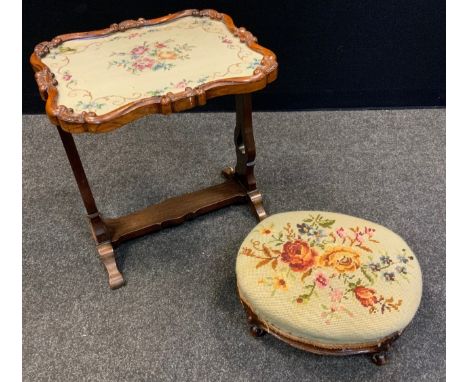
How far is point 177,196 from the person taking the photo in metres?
1.84

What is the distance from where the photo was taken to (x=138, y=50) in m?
1.48

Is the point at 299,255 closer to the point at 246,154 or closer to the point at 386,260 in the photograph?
the point at 386,260

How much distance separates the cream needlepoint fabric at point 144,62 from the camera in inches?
49.7

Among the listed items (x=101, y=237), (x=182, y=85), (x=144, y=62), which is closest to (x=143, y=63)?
(x=144, y=62)

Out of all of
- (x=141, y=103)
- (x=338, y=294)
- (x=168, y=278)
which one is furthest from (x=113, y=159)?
(x=338, y=294)

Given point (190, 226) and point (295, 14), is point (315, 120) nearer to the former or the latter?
point (295, 14)

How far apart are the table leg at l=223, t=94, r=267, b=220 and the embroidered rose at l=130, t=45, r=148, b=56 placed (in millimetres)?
352

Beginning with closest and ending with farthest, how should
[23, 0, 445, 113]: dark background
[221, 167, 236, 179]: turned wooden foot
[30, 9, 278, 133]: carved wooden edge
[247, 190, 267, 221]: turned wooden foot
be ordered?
[30, 9, 278, 133]: carved wooden edge < [247, 190, 267, 221]: turned wooden foot < [221, 167, 236, 179]: turned wooden foot < [23, 0, 445, 113]: dark background

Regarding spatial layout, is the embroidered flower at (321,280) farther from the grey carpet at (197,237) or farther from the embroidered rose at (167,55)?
the embroidered rose at (167,55)

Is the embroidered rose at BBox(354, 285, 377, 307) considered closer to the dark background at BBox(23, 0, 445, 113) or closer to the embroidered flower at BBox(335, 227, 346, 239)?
the embroidered flower at BBox(335, 227, 346, 239)

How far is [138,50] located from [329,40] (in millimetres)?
1109

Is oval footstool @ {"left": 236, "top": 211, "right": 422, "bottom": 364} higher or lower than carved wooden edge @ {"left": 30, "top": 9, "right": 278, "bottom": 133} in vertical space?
lower

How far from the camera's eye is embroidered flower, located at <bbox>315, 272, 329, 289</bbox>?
123 centimetres

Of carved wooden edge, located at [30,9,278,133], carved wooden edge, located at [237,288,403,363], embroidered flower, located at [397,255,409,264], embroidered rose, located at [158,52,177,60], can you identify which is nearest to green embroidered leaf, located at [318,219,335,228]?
embroidered flower, located at [397,255,409,264]
